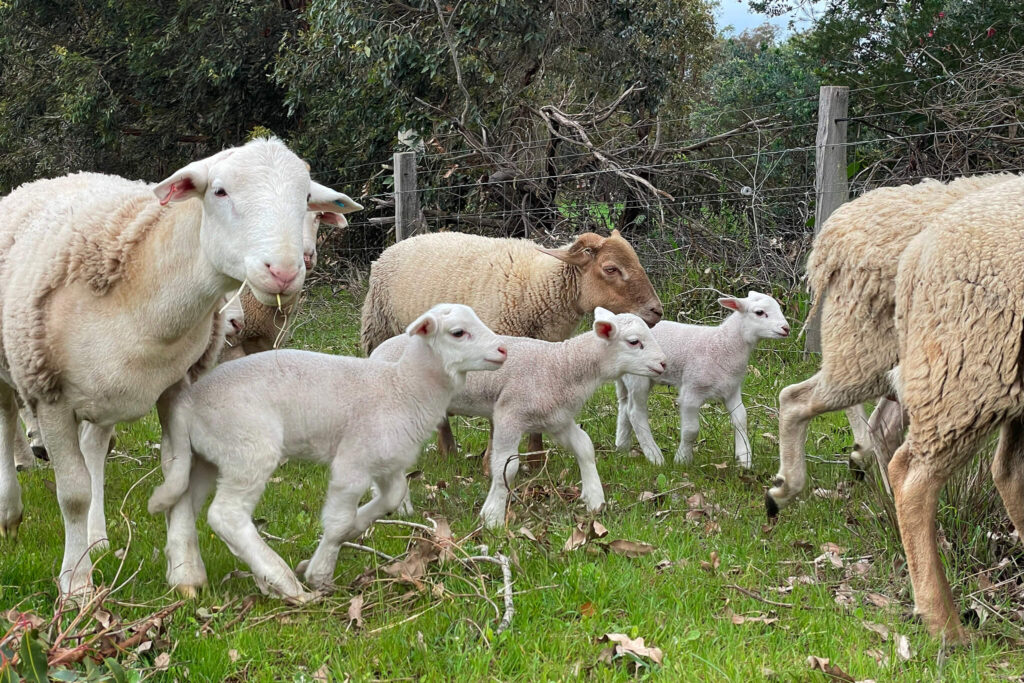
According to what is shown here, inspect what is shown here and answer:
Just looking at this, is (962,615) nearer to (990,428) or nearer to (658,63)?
(990,428)

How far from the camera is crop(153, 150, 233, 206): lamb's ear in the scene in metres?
3.77

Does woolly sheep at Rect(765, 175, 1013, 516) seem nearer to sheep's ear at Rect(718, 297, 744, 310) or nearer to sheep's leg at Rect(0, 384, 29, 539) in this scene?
sheep's ear at Rect(718, 297, 744, 310)

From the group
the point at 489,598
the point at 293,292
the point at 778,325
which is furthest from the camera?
the point at 778,325

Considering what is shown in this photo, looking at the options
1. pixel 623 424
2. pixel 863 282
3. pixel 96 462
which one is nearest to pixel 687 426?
pixel 623 424

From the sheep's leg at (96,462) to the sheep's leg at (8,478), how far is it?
0.55 m

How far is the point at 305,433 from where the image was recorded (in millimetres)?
4266

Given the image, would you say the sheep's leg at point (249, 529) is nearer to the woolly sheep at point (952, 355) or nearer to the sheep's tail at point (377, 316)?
the woolly sheep at point (952, 355)

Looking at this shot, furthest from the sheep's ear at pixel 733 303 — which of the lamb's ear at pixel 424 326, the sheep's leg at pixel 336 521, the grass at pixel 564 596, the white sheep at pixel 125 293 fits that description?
the sheep's leg at pixel 336 521

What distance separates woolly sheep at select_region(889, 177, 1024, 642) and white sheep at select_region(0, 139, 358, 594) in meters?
2.44

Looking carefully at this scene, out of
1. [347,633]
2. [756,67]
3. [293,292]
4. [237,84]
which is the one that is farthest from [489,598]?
[756,67]

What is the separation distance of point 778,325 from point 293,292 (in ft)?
13.2

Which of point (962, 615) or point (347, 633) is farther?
point (962, 615)

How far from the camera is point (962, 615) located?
13.3 ft

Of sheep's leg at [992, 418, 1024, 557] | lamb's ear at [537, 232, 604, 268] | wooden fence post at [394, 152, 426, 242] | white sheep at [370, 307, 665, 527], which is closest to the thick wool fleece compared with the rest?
lamb's ear at [537, 232, 604, 268]
